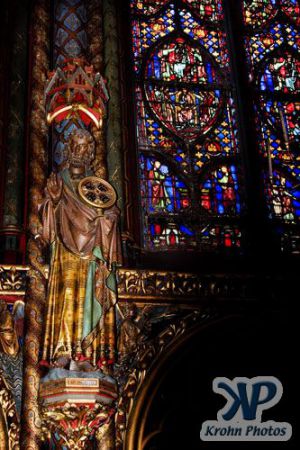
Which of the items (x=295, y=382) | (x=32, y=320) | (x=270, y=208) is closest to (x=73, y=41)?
(x=270, y=208)

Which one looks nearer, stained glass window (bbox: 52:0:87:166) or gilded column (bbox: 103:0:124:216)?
gilded column (bbox: 103:0:124:216)

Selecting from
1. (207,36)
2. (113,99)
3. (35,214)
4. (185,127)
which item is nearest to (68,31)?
(113,99)

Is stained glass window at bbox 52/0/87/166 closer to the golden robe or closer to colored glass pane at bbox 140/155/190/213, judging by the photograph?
colored glass pane at bbox 140/155/190/213

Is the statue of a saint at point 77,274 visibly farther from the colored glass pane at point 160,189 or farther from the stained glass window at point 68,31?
the stained glass window at point 68,31

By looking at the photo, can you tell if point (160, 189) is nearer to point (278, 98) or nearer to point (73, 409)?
point (278, 98)

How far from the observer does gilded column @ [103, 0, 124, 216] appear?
28.9ft

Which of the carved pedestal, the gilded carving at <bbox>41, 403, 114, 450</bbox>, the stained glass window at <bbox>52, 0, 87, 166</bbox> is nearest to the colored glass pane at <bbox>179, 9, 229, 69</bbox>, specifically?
the stained glass window at <bbox>52, 0, 87, 166</bbox>

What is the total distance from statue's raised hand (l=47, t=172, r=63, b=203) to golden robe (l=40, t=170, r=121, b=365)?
0.04 metres

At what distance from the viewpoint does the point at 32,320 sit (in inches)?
288

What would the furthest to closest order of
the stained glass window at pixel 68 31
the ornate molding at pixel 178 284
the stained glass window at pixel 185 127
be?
the stained glass window at pixel 68 31, the stained glass window at pixel 185 127, the ornate molding at pixel 178 284

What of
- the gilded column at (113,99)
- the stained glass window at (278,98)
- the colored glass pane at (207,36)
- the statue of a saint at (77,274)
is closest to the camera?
the statue of a saint at (77,274)

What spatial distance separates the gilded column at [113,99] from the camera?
8.80 m

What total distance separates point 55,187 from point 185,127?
2.84m

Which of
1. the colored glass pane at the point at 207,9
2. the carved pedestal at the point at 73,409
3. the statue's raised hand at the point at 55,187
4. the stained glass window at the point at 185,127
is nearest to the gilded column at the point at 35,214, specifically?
the carved pedestal at the point at 73,409
